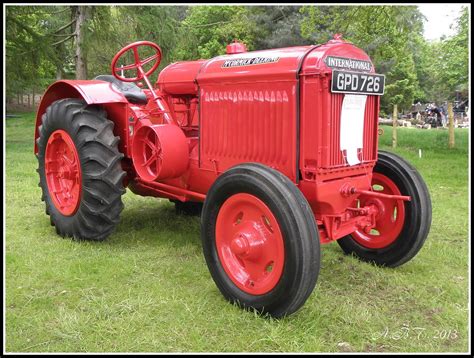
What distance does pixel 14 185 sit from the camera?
695 cm

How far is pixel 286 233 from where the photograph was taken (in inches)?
110

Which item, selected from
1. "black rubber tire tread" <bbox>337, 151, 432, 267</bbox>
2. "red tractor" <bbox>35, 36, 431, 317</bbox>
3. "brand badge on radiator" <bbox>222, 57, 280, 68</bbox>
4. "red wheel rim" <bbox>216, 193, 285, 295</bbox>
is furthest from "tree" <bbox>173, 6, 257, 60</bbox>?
"red wheel rim" <bbox>216, 193, 285, 295</bbox>

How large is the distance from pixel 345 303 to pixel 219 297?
Answer: 2.88 feet

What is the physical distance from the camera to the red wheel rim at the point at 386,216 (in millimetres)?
3891

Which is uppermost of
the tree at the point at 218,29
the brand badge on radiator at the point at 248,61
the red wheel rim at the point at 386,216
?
the tree at the point at 218,29

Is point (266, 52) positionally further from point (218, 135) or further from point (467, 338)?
point (467, 338)

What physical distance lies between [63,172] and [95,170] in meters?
0.68

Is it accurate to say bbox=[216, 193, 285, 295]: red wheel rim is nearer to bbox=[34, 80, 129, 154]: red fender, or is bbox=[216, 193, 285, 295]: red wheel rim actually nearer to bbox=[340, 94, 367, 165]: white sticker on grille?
bbox=[340, 94, 367, 165]: white sticker on grille

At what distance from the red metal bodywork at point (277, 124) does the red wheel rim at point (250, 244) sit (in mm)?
453

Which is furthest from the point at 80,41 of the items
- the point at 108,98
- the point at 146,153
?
the point at 146,153

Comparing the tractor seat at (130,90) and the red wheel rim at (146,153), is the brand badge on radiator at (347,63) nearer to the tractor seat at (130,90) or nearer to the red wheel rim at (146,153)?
the red wheel rim at (146,153)

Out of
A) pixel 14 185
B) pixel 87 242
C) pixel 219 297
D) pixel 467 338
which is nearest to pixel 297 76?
pixel 219 297

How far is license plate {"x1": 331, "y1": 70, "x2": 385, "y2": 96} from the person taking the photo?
312 centimetres

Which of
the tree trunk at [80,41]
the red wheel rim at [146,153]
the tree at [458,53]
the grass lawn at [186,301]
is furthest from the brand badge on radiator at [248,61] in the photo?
the tree at [458,53]
